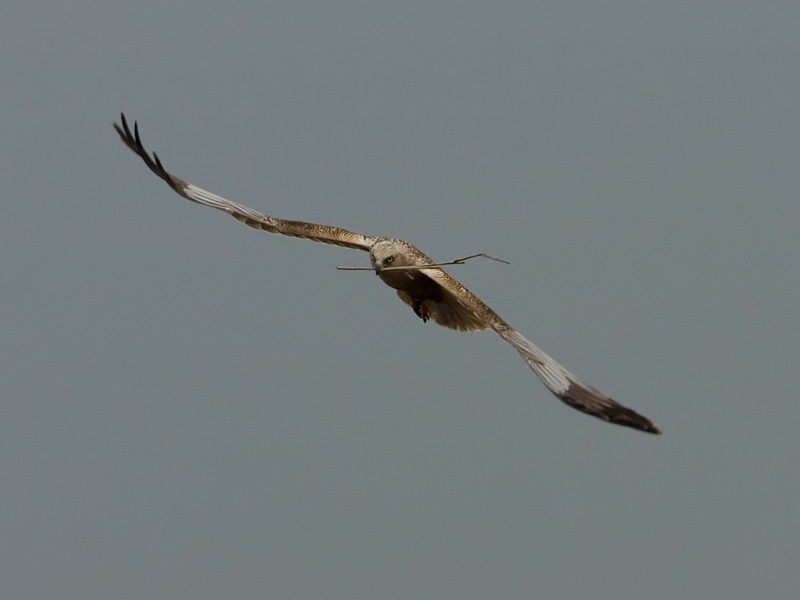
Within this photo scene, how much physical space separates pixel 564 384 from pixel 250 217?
5227 millimetres

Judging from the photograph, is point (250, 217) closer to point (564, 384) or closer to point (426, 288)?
point (426, 288)

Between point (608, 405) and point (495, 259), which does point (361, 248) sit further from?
point (608, 405)

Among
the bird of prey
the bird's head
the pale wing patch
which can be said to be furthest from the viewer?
the bird's head

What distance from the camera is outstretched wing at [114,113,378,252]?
15.2 meters

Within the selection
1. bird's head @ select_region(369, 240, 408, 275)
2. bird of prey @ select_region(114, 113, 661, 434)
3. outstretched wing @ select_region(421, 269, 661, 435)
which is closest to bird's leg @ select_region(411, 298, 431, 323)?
bird of prey @ select_region(114, 113, 661, 434)

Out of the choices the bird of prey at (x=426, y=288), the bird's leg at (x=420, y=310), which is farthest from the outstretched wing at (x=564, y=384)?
the bird's leg at (x=420, y=310)

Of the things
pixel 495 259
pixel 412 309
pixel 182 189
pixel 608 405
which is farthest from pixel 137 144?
pixel 608 405

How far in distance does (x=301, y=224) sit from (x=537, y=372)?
14.0ft

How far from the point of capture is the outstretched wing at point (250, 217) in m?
15.2

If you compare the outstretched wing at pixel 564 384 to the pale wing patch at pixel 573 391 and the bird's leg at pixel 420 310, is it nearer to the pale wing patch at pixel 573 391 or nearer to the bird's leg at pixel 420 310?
the pale wing patch at pixel 573 391

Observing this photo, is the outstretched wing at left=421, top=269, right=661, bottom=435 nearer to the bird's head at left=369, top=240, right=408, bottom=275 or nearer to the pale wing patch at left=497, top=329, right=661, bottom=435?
the pale wing patch at left=497, top=329, right=661, bottom=435

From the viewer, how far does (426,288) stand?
14883 millimetres

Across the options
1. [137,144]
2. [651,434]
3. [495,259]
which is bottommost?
[651,434]

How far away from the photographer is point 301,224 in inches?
607
